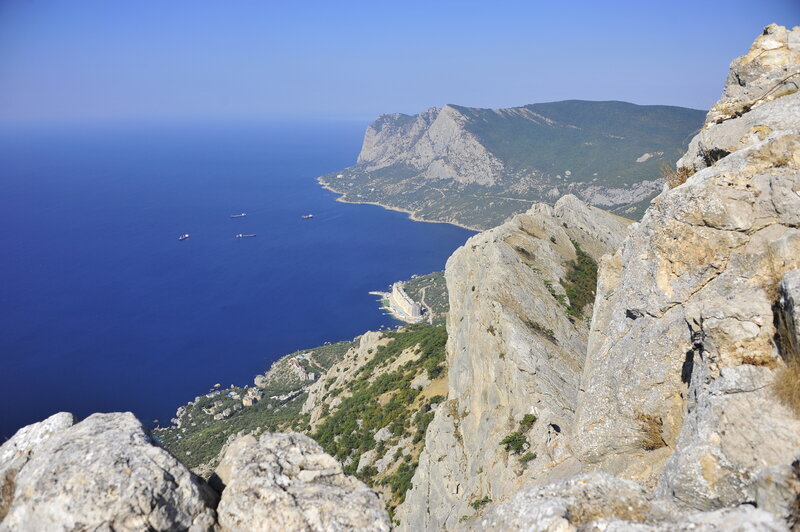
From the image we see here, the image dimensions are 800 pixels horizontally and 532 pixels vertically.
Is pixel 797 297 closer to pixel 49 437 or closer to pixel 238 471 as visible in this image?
pixel 238 471

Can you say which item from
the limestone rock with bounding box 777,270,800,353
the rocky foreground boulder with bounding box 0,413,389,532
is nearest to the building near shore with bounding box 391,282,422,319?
the rocky foreground boulder with bounding box 0,413,389,532

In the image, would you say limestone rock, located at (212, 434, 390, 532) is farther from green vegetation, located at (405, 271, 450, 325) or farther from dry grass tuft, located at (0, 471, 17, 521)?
green vegetation, located at (405, 271, 450, 325)

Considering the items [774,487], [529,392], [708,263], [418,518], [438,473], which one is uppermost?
[708,263]

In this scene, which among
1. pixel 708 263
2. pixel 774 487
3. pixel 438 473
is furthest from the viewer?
pixel 438 473

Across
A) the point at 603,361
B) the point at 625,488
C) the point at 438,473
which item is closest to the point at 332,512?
the point at 625,488

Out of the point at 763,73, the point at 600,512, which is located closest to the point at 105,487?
the point at 600,512

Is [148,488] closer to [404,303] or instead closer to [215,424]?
[215,424]
